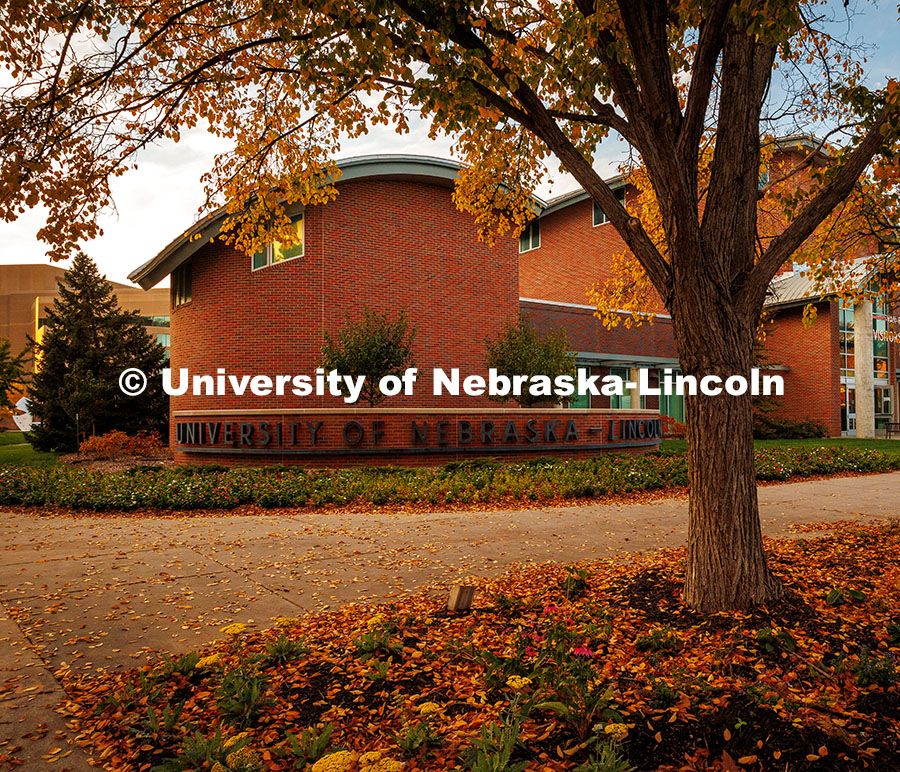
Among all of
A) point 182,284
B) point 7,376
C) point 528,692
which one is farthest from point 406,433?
point 7,376

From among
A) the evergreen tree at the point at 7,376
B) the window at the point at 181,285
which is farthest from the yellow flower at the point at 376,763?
the evergreen tree at the point at 7,376

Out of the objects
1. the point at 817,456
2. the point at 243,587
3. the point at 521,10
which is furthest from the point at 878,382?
the point at 243,587

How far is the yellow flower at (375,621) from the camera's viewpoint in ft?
13.9

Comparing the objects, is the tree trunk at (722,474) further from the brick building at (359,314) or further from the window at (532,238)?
the window at (532,238)

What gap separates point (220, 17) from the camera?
19.4 ft

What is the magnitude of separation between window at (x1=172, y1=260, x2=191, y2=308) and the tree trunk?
18735 mm

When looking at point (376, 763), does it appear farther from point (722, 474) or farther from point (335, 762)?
point (722, 474)

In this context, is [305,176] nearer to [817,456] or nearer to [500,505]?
[500,505]

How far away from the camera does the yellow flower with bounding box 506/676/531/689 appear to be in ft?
10.8

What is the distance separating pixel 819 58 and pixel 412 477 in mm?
8508

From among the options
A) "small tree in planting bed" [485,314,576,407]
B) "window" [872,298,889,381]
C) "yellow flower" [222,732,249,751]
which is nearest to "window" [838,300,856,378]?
"window" [872,298,889,381]

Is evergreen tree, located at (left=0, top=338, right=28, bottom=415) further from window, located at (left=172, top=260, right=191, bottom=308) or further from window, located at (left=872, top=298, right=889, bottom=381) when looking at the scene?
window, located at (left=872, top=298, right=889, bottom=381)

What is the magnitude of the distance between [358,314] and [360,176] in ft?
12.6

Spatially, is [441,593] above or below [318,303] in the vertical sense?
below
